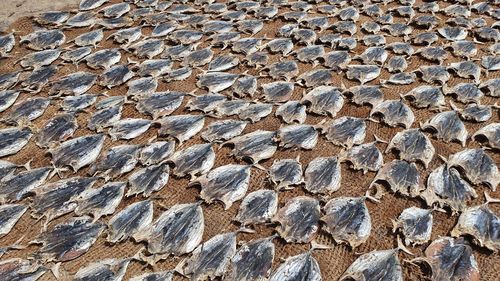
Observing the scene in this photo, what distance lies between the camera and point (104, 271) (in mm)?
3707

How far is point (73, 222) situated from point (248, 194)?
164 cm

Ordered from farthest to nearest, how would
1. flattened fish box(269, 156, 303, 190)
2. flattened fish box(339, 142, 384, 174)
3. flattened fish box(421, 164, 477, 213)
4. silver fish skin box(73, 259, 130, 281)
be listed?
flattened fish box(339, 142, 384, 174) < flattened fish box(269, 156, 303, 190) < flattened fish box(421, 164, 477, 213) < silver fish skin box(73, 259, 130, 281)

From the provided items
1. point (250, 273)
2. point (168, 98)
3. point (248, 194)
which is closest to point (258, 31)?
point (168, 98)

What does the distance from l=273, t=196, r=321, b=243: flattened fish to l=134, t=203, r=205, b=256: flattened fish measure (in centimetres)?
73

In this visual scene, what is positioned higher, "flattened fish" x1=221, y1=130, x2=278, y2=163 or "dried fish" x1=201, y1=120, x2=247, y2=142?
"dried fish" x1=201, y1=120, x2=247, y2=142

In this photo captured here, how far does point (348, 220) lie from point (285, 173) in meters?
0.85

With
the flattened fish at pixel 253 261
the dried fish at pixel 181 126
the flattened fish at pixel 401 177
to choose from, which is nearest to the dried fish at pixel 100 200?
the dried fish at pixel 181 126

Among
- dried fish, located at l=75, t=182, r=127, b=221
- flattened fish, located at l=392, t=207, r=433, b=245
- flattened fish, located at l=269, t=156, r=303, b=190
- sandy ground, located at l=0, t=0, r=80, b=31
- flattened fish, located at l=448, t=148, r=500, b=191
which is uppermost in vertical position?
sandy ground, located at l=0, t=0, r=80, b=31

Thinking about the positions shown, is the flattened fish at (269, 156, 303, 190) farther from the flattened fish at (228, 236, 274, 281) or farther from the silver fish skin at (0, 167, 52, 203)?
the silver fish skin at (0, 167, 52, 203)

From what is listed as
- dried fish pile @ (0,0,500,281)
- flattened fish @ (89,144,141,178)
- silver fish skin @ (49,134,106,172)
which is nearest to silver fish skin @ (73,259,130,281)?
dried fish pile @ (0,0,500,281)

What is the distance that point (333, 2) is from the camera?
8867mm

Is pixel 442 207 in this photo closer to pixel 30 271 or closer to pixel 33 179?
pixel 30 271

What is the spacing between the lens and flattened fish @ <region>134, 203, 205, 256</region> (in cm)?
395

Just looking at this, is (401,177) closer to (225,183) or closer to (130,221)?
(225,183)
